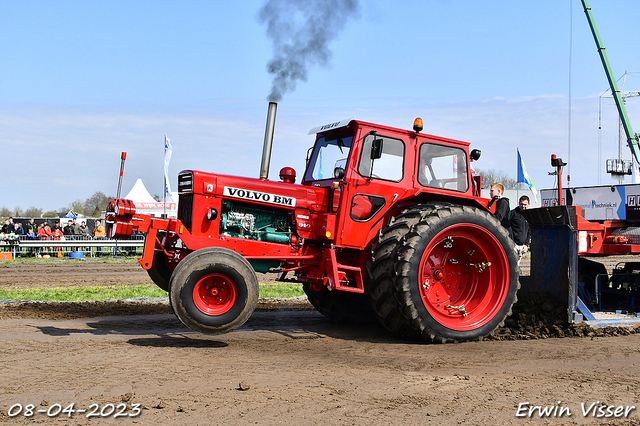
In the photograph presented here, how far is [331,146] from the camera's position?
7.25 metres

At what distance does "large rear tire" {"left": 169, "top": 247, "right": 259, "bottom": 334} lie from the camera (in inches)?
220

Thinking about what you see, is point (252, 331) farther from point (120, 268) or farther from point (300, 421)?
point (120, 268)

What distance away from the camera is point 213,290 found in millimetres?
5785

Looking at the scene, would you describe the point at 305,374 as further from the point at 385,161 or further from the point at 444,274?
the point at 385,161

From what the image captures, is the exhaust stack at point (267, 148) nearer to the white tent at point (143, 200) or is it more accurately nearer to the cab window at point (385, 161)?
the cab window at point (385, 161)

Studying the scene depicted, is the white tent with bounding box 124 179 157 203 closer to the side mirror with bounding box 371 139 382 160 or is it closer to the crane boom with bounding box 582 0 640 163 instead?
the crane boom with bounding box 582 0 640 163

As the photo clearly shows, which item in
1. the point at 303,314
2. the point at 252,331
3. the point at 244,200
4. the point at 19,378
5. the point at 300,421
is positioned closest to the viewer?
the point at 300,421

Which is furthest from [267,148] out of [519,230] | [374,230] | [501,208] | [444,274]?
[519,230]

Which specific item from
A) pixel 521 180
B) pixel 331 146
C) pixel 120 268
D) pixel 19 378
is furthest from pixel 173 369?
pixel 521 180

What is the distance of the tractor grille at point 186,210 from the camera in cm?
638

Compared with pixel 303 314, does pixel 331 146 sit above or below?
above

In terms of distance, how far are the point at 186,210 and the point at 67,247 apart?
18179 millimetres

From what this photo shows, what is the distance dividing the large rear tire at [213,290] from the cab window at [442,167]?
8.24ft

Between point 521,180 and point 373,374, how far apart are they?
1648cm
